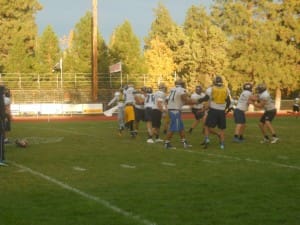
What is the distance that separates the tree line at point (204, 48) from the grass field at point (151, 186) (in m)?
42.6

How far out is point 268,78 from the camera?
2347 inches

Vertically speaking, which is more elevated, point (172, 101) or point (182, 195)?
point (172, 101)

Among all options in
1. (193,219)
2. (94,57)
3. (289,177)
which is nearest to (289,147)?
(289,177)

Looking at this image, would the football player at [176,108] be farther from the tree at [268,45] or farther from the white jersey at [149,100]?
A: the tree at [268,45]

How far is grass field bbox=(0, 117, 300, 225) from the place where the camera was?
7.99m

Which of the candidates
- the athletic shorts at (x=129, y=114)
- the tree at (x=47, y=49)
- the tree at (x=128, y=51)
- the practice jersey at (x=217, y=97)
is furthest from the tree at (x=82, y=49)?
the practice jersey at (x=217, y=97)

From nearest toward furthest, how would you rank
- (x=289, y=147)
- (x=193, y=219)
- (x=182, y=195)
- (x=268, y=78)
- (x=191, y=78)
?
(x=193, y=219), (x=182, y=195), (x=289, y=147), (x=268, y=78), (x=191, y=78)

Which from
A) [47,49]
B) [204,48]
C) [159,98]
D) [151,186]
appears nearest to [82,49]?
[47,49]

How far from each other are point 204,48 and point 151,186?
58262 mm

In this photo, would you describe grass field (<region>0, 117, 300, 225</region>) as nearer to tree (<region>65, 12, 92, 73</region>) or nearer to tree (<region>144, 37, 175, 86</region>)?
tree (<region>65, 12, 92, 73</region>)

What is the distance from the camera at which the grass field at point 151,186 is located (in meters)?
7.99

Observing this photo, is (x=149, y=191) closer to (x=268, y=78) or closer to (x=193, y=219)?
(x=193, y=219)

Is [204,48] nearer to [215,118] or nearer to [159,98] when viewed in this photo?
[159,98]

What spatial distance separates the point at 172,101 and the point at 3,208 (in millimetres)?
8821
